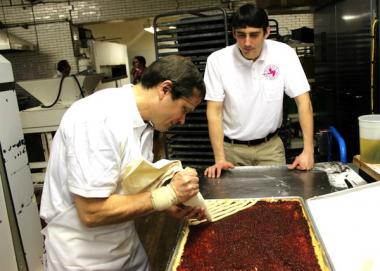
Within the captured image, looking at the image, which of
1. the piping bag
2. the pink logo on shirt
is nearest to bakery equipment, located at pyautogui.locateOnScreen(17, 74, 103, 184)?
the pink logo on shirt

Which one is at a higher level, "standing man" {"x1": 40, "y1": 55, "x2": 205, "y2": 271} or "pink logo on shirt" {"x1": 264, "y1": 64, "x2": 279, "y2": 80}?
"pink logo on shirt" {"x1": 264, "y1": 64, "x2": 279, "y2": 80}

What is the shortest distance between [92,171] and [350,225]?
99 cm

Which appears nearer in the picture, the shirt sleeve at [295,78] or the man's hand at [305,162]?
the man's hand at [305,162]

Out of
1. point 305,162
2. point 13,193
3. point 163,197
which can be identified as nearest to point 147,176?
point 163,197

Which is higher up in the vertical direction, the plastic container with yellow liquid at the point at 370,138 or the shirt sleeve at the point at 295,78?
the shirt sleeve at the point at 295,78

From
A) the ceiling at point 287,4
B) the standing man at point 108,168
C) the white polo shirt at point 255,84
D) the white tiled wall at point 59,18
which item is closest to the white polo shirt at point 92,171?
the standing man at point 108,168

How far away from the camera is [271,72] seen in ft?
7.32

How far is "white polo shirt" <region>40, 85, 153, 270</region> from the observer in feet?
3.81

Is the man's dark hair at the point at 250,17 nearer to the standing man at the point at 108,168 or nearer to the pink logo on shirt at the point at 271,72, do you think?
the pink logo on shirt at the point at 271,72

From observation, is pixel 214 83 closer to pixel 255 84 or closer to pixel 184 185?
pixel 255 84

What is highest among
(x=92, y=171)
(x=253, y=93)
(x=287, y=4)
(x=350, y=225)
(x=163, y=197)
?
(x=287, y=4)

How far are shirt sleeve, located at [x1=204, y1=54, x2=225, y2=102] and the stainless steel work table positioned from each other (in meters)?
0.47

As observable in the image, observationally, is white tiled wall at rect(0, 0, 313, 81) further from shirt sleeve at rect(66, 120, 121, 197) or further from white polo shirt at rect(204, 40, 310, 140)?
shirt sleeve at rect(66, 120, 121, 197)

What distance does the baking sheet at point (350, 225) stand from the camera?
1231 millimetres
